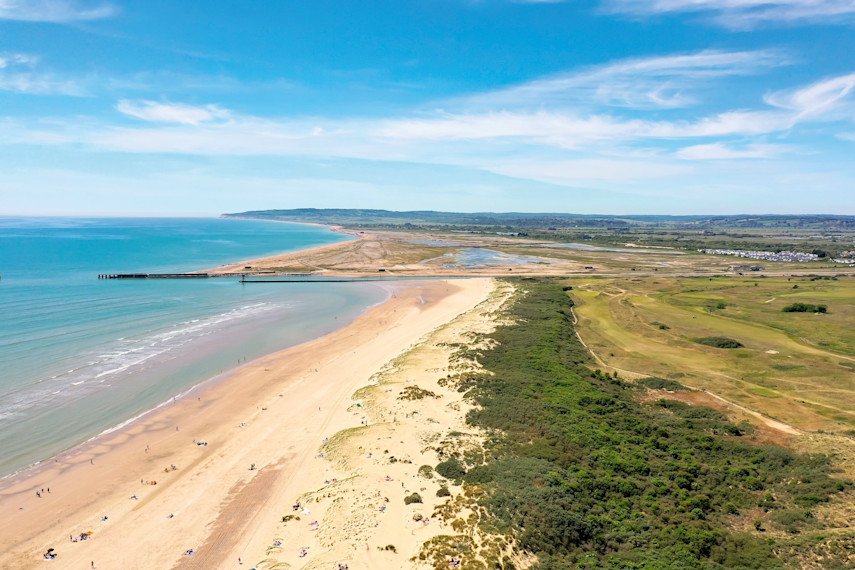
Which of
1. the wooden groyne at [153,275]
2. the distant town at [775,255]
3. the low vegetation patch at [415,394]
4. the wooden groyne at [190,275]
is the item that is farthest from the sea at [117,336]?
the distant town at [775,255]

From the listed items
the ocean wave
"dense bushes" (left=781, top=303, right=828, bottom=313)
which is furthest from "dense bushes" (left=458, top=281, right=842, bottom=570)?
"dense bushes" (left=781, top=303, right=828, bottom=313)

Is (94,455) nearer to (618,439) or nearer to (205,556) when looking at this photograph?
(205,556)

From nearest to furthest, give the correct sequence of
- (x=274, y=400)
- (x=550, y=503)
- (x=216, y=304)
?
(x=550, y=503) → (x=274, y=400) → (x=216, y=304)

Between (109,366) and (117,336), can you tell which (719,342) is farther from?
(117,336)

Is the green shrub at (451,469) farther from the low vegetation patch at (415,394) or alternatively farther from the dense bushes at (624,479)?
the low vegetation patch at (415,394)

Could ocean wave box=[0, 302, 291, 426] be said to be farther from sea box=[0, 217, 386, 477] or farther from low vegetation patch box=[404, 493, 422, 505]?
low vegetation patch box=[404, 493, 422, 505]

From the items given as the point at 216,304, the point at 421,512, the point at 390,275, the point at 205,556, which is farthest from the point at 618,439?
the point at 390,275
